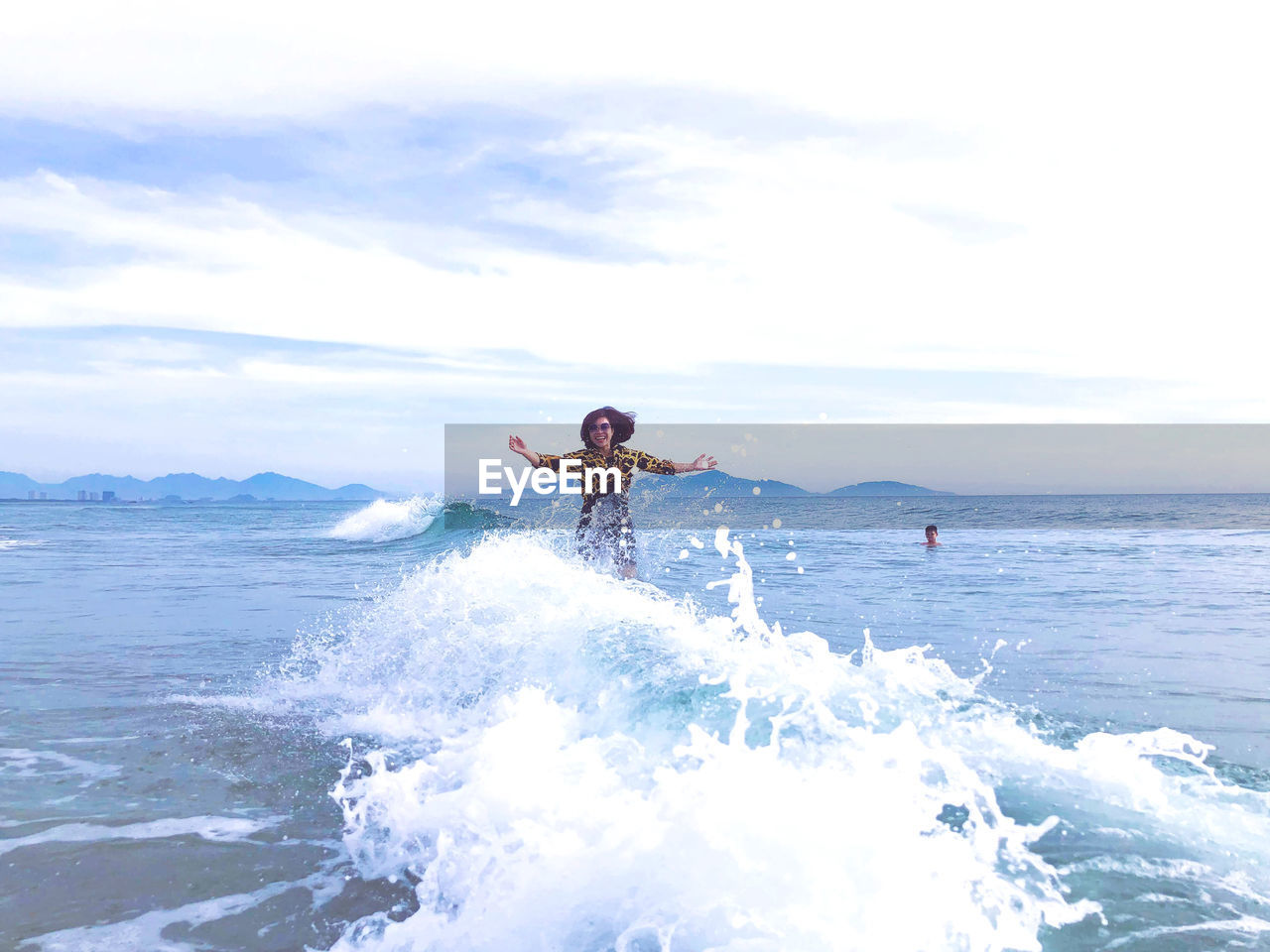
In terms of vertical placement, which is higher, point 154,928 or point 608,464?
point 608,464

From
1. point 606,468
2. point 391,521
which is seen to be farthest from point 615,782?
point 391,521

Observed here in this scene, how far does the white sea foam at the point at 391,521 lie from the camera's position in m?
31.7

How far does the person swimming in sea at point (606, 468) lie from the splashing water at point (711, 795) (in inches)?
62.7

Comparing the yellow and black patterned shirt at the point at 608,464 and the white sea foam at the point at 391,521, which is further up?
the yellow and black patterned shirt at the point at 608,464

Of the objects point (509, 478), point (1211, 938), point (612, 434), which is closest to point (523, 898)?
point (1211, 938)

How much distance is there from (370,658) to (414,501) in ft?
106

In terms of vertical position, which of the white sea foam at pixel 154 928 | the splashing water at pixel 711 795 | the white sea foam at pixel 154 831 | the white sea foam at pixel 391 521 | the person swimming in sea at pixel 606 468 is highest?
the person swimming in sea at pixel 606 468

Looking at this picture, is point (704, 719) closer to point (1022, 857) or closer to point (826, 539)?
point (1022, 857)

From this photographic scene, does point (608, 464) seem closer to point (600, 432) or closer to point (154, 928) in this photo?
point (600, 432)

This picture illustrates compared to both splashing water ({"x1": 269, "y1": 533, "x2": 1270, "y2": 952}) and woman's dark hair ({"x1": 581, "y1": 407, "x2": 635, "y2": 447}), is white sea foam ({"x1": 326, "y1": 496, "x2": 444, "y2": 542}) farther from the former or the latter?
splashing water ({"x1": 269, "y1": 533, "x2": 1270, "y2": 952})

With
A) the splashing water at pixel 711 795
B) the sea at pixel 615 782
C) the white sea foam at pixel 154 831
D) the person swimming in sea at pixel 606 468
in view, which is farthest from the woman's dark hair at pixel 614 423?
the white sea foam at pixel 154 831

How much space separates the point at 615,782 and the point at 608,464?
467cm

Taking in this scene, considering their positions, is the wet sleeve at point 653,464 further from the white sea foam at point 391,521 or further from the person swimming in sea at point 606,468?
the white sea foam at point 391,521

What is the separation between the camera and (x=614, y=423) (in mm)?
8672
